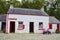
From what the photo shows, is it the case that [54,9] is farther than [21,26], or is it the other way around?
[54,9]

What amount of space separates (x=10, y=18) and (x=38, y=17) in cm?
536

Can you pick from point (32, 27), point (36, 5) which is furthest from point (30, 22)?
point (36, 5)

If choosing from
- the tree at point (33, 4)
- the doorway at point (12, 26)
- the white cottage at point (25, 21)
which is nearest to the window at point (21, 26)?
the white cottage at point (25, 21)

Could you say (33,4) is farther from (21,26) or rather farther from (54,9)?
(21,26)

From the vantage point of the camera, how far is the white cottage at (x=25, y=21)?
30.4 metres

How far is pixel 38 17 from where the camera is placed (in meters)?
32.2

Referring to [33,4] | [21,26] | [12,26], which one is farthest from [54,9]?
[12,26]

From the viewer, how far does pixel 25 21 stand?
31.3 meters

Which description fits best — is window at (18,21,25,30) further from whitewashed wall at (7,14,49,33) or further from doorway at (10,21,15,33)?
doorway at (10,21,15,33)

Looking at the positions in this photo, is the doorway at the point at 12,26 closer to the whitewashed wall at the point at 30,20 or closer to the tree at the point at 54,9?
the whitewashed wall at the point at 30,20

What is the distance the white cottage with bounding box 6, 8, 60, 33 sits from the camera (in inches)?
1196

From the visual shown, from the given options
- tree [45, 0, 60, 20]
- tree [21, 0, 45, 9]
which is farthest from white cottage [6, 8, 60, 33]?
tree [45, 0, 60, 20]

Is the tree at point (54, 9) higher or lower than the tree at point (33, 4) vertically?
lower

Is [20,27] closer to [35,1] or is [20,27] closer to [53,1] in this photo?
[35,1]
